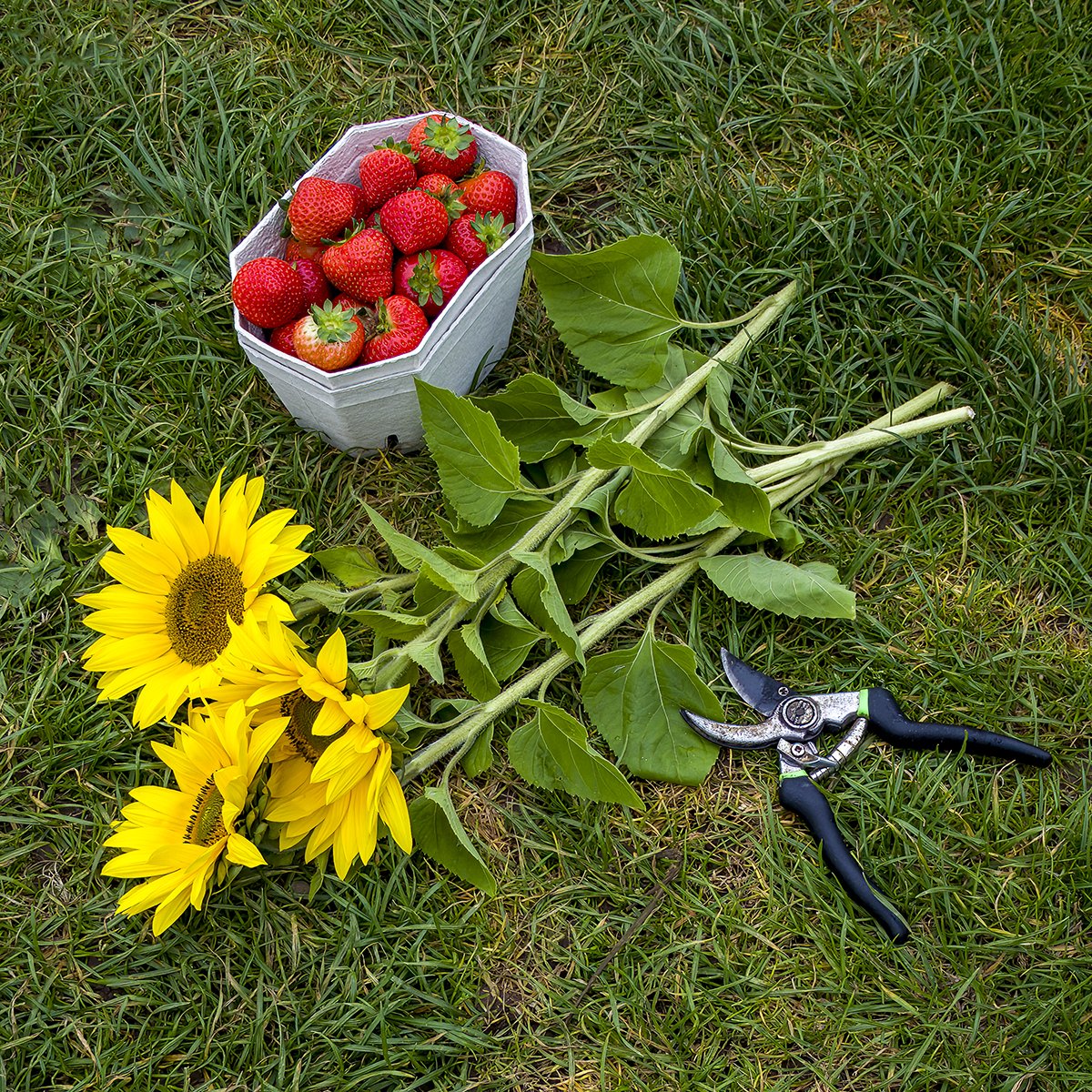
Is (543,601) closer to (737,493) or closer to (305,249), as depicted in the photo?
(737,493)

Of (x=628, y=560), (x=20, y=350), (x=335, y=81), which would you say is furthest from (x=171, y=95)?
(x=628, y=560)

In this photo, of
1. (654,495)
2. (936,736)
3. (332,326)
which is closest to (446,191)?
(332,326)

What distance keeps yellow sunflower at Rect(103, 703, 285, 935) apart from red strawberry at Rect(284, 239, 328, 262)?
706 millimetres

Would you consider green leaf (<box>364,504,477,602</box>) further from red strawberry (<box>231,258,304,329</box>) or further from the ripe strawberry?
the ripe strawberry

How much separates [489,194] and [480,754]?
2.84 feet

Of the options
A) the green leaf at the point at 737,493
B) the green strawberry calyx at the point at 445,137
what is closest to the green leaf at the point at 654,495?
the green leaf at the point at 737,493

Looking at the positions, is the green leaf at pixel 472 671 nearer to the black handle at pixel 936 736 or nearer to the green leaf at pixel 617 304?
the green leaf at pixel 617 304

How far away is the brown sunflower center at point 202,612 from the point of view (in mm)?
1533

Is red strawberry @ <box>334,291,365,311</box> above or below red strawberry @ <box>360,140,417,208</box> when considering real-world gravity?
below

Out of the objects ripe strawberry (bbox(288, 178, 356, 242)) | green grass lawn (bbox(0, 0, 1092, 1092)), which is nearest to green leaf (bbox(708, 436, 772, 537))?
green grass lawn (bbox(0, 0, 1092, 1092))

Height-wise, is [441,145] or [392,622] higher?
[441,145]

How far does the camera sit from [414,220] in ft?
5.23

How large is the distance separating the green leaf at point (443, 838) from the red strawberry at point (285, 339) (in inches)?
27.0

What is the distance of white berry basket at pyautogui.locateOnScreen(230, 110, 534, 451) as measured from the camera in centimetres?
158
